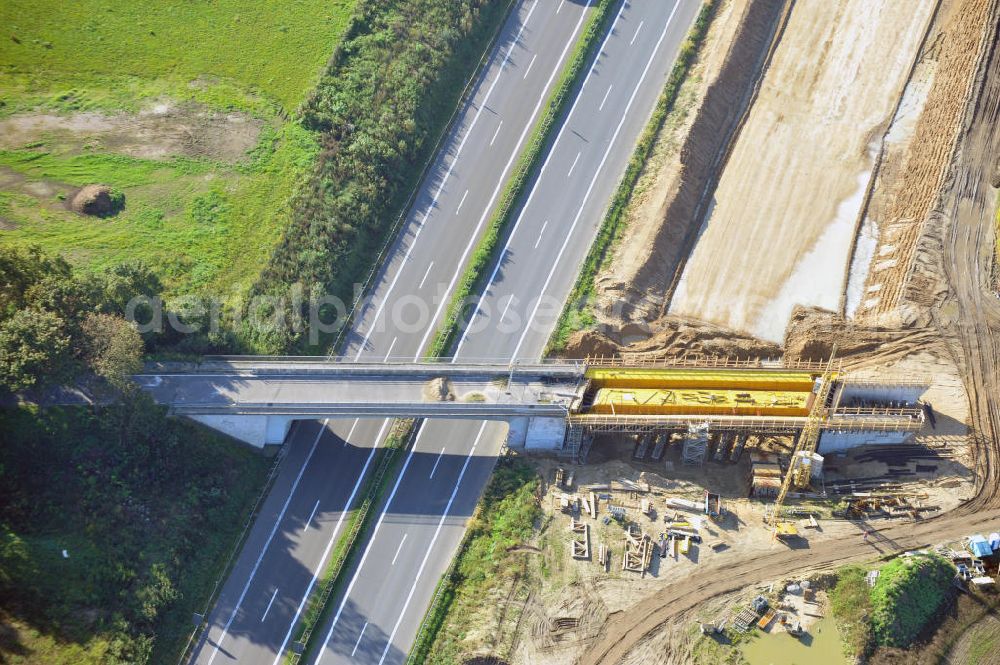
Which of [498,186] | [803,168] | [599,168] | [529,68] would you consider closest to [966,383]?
[803,168]

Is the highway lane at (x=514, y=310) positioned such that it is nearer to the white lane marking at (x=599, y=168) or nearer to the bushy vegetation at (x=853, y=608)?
the white lane marking at (x=599, y=168)

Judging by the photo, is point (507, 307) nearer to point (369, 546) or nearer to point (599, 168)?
point (599, 168)

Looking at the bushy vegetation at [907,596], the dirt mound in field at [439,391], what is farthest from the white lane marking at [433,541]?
the bushy vegetation at [907,596]

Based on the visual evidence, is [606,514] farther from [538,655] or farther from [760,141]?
[760,141]

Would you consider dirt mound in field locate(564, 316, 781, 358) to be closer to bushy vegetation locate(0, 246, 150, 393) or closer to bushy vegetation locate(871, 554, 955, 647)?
bushy vegetation locate(871, 554, 955, 647)

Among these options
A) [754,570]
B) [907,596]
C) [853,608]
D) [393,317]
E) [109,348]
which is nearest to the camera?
[907,596]

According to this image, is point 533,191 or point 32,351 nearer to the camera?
point 32,351
